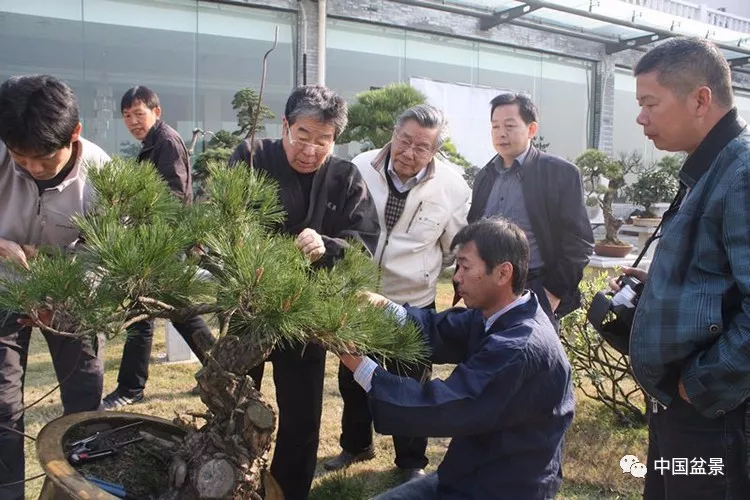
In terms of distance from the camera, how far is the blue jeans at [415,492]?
1555mm

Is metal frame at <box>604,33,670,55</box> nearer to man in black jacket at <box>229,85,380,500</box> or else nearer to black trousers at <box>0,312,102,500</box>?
man in black jacket at <box>229,85,380,500</box>

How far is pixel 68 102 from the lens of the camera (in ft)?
5.06

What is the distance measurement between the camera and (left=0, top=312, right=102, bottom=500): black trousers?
1274 millimetres

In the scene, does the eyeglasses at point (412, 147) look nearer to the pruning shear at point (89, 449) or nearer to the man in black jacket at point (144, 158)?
the man in black jacket at point (144, 158)

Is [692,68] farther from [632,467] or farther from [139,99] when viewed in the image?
[139,99]

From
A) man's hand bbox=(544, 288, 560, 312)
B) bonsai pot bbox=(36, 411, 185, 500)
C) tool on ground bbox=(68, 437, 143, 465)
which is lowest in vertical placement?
tool on ground bbox=(68, 437, 143, 465)

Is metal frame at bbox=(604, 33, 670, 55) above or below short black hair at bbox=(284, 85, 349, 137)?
above

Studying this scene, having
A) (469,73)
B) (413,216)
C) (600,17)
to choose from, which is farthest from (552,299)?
(600,17)

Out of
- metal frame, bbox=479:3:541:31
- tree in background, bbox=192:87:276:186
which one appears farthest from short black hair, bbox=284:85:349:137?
metal frame, bbox=479:3:541:31

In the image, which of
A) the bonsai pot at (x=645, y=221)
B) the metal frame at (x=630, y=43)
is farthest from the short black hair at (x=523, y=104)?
the metal frame at (x=630, y=43)

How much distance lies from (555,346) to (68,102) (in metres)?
Result: 1.31

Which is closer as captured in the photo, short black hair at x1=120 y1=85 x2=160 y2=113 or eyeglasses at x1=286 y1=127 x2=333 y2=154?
eyeglasses at x1=286 y1=127 x2=333 y2=154

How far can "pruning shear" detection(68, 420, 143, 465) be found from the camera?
57.4 inches

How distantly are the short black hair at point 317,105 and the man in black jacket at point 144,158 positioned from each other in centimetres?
140
